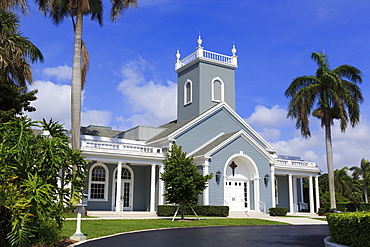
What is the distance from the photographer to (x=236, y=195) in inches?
1156

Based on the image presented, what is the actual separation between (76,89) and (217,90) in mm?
16185

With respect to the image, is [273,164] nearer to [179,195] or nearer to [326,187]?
[179,195]

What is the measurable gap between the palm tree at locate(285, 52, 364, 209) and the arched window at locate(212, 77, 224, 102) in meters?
7.16

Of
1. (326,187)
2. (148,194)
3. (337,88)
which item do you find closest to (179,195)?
(148,194)

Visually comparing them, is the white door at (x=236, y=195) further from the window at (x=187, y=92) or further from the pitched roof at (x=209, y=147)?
the window at (x=187, y=92)

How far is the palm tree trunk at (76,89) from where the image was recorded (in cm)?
2189

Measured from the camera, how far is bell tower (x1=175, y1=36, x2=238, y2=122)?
113 feet

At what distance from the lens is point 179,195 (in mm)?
21547

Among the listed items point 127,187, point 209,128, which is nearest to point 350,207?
point 209,128

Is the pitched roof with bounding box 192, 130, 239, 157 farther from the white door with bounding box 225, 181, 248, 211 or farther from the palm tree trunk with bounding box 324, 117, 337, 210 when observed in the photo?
the palm tree trunk with bounding box 324, 117, 337, 210

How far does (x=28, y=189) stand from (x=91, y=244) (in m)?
2.99

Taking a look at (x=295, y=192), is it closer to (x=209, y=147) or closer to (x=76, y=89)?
(x=209, y=147)

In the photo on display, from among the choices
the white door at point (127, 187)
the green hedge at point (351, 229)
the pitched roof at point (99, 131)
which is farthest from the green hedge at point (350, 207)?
the green hedge at point (351, 229)

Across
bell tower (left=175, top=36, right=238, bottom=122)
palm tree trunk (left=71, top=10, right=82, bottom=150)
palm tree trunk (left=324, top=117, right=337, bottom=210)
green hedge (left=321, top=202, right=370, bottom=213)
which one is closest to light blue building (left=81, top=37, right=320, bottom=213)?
bell tower (left=175, top=36, right=238, bottom=122)
